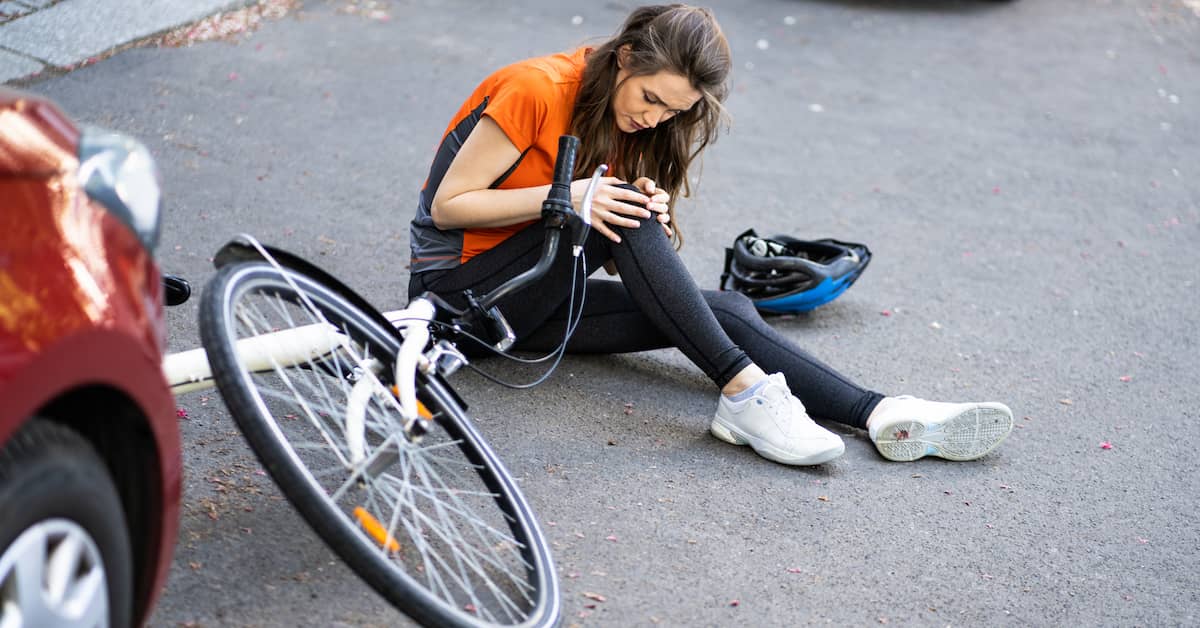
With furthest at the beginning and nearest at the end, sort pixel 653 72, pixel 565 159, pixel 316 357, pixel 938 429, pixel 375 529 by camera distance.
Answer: pixel 938 429 → pixel 653 72 → pixel 565 159 → pixel 316 357 → pixel 375 529

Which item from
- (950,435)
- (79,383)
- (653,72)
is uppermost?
(79,383)

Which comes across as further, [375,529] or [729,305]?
[729,305]

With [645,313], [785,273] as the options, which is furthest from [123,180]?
[785,273]

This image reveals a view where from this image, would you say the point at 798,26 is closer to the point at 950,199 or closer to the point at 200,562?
the point at 950,199

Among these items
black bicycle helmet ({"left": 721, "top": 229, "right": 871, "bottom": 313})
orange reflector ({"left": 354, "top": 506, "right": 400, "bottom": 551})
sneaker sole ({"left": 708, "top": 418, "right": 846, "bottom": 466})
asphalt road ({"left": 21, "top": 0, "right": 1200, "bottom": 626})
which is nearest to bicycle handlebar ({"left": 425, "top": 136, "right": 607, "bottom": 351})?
asphalt road ({"left": 21, "top": 0, "right": 1200, "bottom": 626})

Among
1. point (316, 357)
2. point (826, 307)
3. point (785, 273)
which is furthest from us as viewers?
point (826, 307)

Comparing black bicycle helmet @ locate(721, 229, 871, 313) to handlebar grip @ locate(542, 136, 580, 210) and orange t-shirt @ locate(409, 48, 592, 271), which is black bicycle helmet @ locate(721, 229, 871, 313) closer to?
orange t-shirt @ locate(409, 48, 592, 271)

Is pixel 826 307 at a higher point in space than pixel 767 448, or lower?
lower

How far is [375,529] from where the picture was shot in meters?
2.15

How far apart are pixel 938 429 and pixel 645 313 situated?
87cm

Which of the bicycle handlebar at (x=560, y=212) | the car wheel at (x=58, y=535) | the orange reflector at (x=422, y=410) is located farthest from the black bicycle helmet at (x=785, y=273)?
the car wheel at (x=58, y=535)

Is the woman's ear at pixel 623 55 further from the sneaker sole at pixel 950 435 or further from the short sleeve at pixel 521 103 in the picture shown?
the sneaker sole at pixel 950 435

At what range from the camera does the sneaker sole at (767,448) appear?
308cm

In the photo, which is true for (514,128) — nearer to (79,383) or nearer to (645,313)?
(645,313)
